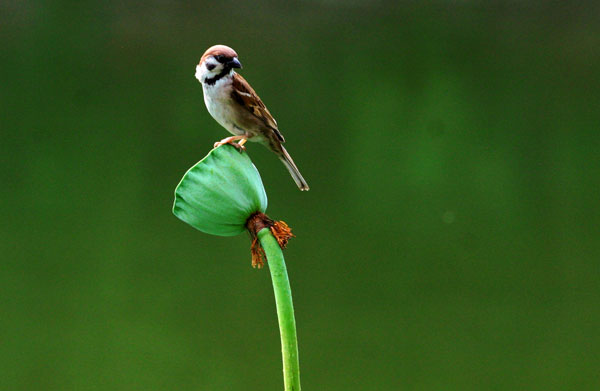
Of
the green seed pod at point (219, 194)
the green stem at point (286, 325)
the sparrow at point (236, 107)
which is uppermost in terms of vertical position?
the sparrow at point (236, 107)

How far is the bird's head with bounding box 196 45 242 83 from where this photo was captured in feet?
2.23

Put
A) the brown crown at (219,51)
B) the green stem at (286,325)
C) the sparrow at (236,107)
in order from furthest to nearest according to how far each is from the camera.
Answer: the sparrow at (236,107), the brown crown at (219,51), the green stem at (286,325)

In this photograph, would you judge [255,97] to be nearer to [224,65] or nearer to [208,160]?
[224,65]

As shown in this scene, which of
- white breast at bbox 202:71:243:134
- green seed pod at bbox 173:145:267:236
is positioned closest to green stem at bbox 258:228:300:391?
green seed pod at bbox 173:145:267:236

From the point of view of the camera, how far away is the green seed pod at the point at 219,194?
0.43 metres

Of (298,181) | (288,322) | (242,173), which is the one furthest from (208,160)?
(298,181)

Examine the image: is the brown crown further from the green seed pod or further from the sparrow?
the green seed pod

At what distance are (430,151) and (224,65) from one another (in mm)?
8890

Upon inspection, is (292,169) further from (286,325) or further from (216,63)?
(286,325)

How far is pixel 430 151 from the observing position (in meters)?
9.38

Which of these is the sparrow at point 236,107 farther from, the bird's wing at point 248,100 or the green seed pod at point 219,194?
the green seed pod at point 219,194

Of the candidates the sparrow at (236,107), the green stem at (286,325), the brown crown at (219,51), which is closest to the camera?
the green stem at (286,325)

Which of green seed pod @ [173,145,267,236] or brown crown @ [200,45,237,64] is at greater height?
brown crown @ [200,45,237,64]

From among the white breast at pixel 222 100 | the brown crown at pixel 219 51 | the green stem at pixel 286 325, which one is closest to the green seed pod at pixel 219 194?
the green stem at pixel 286 325
